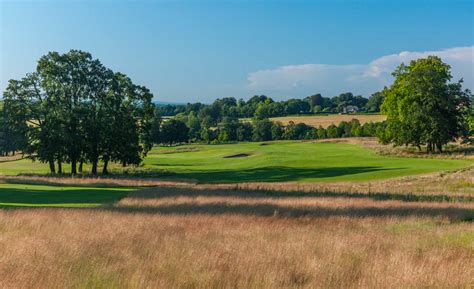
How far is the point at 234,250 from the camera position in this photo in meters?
9.81

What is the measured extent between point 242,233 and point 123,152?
40.9 meters

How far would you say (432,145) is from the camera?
63812mm

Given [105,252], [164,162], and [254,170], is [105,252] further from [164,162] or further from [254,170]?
[164,162]

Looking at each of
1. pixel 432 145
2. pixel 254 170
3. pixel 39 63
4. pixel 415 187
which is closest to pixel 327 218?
pixel 415 187

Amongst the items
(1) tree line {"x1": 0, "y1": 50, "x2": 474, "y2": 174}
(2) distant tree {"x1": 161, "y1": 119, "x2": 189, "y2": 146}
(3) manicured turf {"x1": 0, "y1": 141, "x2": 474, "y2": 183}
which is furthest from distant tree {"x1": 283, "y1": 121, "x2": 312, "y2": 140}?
(1) tree line {"x1": 0, "y1": 50, "x2": 474, "y2": 174}

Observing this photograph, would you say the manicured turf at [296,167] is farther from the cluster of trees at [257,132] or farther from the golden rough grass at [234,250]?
the cluster of trees at [257,132]

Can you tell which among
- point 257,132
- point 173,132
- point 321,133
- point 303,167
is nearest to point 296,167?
point 303,167

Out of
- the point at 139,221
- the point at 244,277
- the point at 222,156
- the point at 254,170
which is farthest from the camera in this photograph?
the point at 222,156

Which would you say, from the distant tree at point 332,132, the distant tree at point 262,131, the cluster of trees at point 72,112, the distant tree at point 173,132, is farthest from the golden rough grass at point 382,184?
the distant tree at point 262,131

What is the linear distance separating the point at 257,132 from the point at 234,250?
123698mm

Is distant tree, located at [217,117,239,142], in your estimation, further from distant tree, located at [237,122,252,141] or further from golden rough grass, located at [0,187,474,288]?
golden rough grass, located at [0,187,474,288]

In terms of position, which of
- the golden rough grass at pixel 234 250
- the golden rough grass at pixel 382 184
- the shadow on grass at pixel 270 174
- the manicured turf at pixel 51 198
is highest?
the golden rough grass at pixel 234 250

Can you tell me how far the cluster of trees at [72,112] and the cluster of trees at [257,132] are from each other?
63.8 metres

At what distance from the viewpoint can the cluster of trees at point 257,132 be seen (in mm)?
120606
